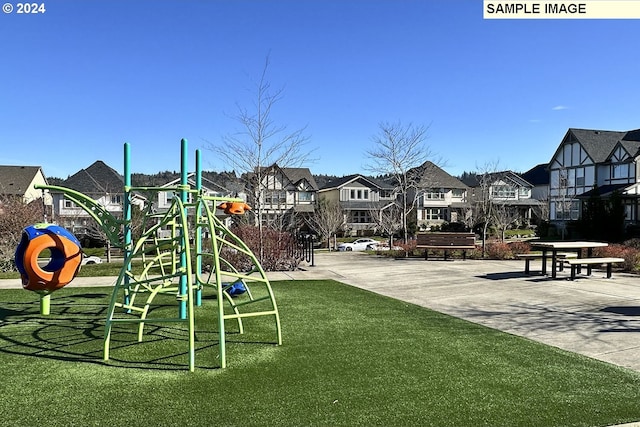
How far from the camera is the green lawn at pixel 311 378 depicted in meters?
4.19

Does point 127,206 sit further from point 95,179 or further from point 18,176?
point 18,176

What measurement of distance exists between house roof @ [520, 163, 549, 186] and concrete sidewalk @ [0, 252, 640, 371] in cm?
4885

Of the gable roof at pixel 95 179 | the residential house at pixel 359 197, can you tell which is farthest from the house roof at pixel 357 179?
the gable roof at pixel 95 179

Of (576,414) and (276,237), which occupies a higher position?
(276,237)

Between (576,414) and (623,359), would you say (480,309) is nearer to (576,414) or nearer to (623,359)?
(623,359)

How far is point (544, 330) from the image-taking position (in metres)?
7.38

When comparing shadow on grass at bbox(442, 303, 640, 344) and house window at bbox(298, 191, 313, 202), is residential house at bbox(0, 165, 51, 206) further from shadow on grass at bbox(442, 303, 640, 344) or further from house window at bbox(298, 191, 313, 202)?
shadow on grass at bbox(442, 303, 640, 344)

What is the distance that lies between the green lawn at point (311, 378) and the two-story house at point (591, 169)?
38.5 meters

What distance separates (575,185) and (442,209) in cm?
1488

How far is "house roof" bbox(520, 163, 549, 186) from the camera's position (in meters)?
61.0

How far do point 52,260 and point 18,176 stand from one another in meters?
50.9

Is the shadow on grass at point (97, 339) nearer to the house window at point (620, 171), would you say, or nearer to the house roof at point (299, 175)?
the house window at point (620, 171)

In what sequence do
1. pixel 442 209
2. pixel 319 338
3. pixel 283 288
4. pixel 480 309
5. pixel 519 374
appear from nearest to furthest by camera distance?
pixel 519 374 → pixel 319 338 → pixel 480 309 → pixel 283 288 → pixel 442 209

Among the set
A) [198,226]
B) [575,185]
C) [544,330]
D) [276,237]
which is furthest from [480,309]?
[575,185]
